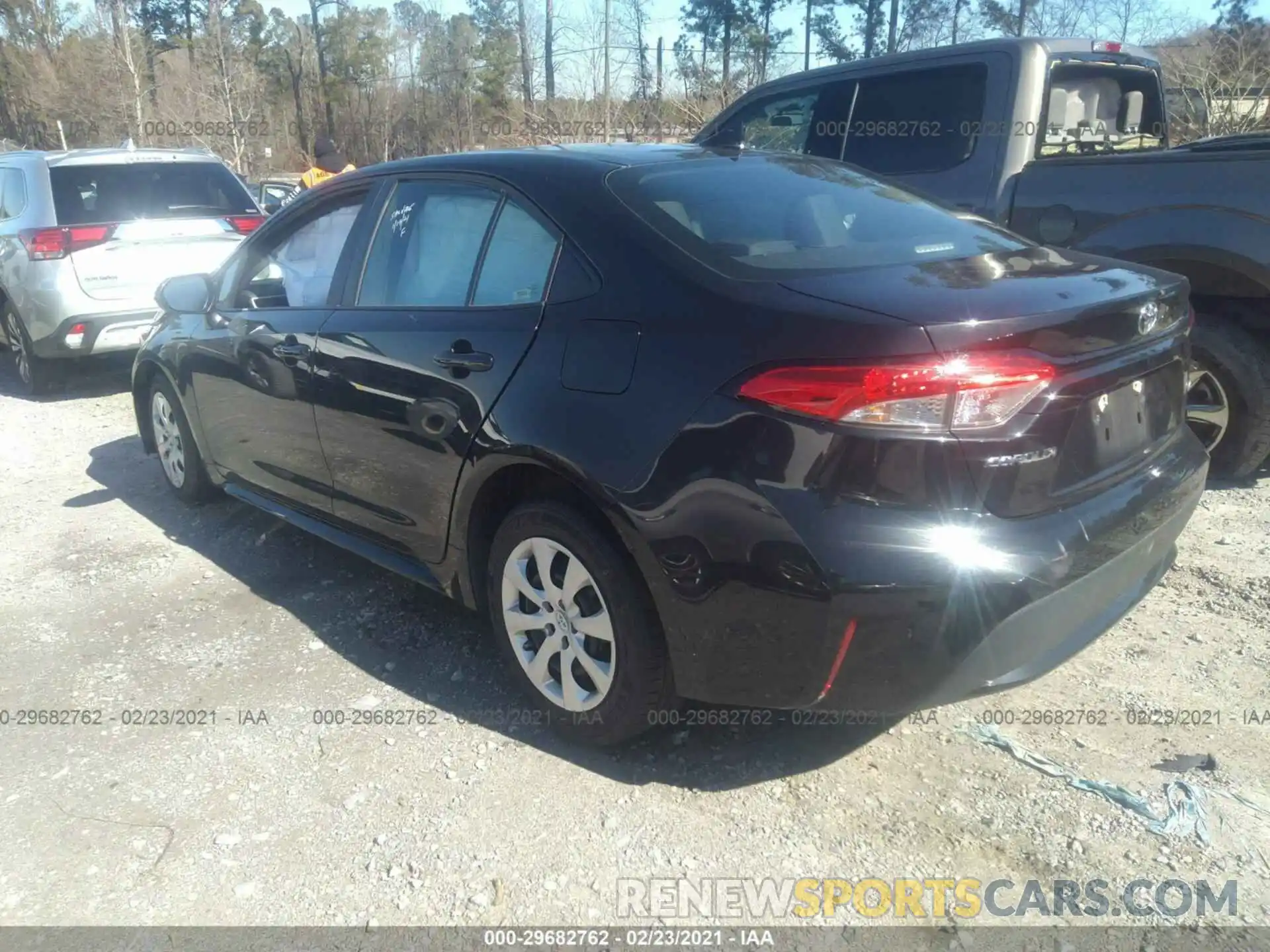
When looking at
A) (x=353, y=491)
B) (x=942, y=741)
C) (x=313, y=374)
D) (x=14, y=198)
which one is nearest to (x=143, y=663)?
(x=353, y=491)

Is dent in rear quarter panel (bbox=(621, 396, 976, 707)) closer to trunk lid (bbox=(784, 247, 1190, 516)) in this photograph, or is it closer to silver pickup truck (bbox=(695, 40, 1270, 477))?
trunk lid (bbox=(784, 247, 1190, 516))

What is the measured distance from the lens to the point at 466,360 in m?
2.98

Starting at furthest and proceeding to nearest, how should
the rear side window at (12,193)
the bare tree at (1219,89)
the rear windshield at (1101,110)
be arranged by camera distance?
1. the bare tree at (1219,89)
2. the rear side window at (12,193)
3. the rear windshield at (1101,110)

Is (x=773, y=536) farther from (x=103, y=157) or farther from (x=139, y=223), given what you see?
(x=103, y=157)

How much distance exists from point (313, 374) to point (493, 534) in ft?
3.45

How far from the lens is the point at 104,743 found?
312 centimetres

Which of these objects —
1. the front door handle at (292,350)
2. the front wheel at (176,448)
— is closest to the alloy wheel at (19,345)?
the front wheel at (176,448)

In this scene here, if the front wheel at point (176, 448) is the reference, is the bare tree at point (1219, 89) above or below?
above

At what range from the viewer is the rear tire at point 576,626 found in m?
2.63

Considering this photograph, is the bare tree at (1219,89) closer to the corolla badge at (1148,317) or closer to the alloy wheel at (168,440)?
the corolla badge at (1148,317)

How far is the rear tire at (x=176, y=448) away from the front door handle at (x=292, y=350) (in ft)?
4.15

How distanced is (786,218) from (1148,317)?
3.34 ft

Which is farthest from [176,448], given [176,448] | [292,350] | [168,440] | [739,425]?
[739,425]

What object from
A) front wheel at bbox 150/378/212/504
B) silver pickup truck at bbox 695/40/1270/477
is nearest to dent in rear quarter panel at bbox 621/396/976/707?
silver pickup truck at bbox 695/40/1270/477
